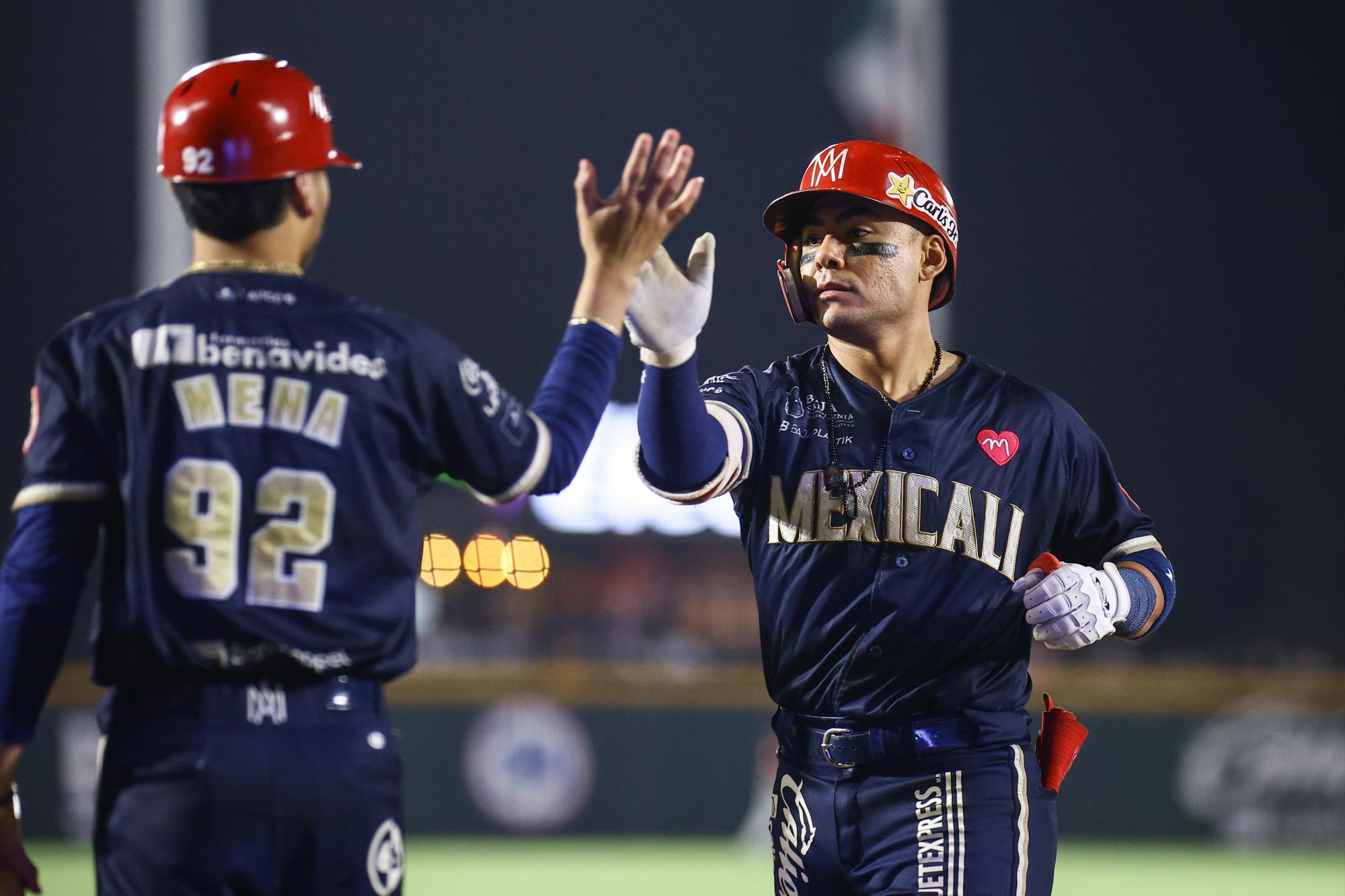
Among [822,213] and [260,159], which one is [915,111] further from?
[260,159]

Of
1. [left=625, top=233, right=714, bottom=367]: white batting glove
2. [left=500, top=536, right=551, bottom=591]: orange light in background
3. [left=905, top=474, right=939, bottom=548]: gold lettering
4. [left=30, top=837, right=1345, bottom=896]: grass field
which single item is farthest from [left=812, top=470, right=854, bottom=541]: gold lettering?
[left=500, top=536, right=551, bottom=591]: orange light in background

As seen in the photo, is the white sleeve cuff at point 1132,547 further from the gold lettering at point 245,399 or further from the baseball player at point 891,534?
the gold lettering at point 245,399

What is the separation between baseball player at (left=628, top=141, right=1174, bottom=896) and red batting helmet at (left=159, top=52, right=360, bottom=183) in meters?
0.86

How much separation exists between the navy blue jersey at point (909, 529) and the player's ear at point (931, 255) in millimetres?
306

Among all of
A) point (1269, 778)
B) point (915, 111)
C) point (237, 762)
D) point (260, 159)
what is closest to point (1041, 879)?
point (237, 762)

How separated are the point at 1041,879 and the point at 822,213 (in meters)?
1.69

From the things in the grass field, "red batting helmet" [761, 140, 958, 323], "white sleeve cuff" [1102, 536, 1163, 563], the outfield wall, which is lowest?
the grass field

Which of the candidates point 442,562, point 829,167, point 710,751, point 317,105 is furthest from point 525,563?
point 317,105

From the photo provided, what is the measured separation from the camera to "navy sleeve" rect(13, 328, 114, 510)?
261cm

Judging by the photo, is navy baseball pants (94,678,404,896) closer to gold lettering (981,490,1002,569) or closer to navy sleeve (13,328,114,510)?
navy sleeve (13,328,114,510)

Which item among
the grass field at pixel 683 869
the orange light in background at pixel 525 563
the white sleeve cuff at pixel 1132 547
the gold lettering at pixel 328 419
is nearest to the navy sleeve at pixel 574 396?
the gold lettering at pixel 328 419

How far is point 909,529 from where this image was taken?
3725 mm

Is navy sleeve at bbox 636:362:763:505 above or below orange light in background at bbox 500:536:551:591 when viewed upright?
above

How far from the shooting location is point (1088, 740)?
10.7 metres
